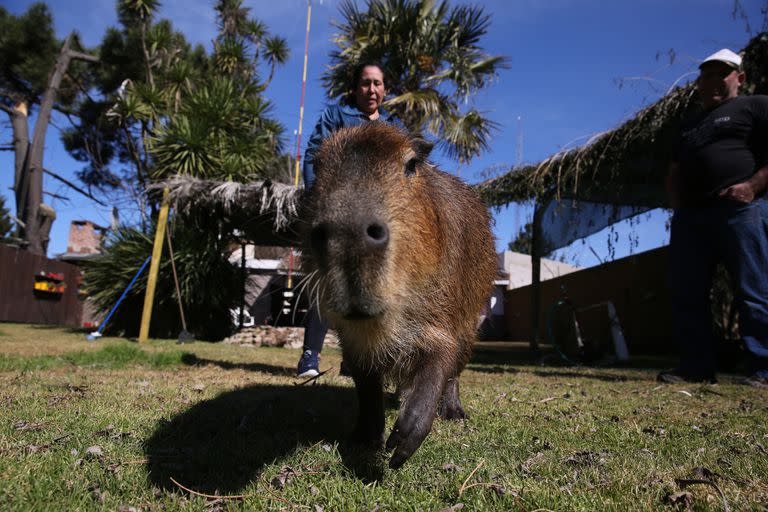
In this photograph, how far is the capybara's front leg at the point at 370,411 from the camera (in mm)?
2320

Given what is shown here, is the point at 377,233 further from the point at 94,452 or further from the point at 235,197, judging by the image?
the point at 235,197

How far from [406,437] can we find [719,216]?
3.94 metres

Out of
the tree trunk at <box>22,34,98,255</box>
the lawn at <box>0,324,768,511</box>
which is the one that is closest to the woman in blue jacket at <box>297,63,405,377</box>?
the lawn at <box>0,324,768,511</box>

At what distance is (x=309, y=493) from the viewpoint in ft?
5.55

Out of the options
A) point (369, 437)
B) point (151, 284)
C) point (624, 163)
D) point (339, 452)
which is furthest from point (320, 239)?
point (151, 284)

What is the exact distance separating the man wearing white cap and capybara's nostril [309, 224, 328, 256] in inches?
158

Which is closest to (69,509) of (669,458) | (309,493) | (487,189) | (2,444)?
(309,493)

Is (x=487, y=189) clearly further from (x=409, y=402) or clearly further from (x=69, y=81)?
(x=69, y=81)

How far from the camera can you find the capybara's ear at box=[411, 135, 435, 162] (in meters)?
2.30

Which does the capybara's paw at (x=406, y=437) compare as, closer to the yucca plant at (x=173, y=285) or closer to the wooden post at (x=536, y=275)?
the wooden post at (x=536, y=275)

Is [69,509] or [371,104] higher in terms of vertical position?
[371,104]

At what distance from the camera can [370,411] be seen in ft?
7.70

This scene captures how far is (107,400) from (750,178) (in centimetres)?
510

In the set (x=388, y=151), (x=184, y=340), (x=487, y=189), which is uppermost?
(x=487, y=189)
